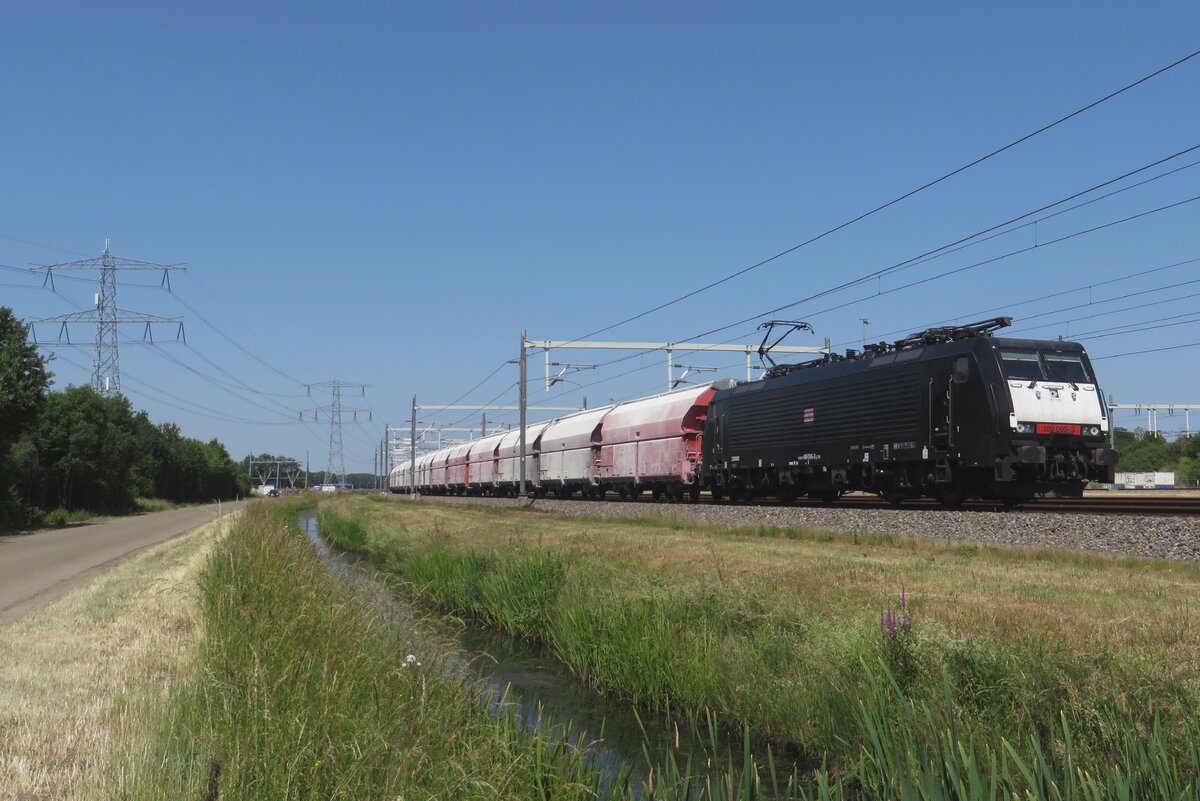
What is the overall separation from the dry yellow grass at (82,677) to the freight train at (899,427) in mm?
16963

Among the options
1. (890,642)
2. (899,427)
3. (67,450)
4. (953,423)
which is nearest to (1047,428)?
(953,423)

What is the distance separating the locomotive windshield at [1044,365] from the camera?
2269cm

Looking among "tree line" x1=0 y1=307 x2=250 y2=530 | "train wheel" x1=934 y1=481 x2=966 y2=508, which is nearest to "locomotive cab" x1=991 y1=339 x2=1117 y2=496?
"train wheel" x1=934 y1=481 x2=966 y2=508

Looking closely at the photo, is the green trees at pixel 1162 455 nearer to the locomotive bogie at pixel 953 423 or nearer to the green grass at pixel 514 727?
the locomotive bogie at pixel 953 423

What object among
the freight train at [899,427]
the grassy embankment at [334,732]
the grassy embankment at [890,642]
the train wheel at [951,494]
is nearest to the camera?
the grassy embankment at [334,732]

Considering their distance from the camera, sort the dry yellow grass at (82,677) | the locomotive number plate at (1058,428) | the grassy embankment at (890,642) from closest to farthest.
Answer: the grassy embankment at (890,642) → the dry yellow grass at (82,677) → the locomotive number plate at (1058,428)

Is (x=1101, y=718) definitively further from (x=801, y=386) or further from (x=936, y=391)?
(x=801, y=386)

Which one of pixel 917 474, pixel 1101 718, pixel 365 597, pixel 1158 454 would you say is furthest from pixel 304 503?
pixel 1158 454

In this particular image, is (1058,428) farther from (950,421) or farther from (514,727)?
(514,727)

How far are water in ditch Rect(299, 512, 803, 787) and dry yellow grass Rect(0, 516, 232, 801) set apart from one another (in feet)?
6.56

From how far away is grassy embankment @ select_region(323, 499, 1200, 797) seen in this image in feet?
17.5

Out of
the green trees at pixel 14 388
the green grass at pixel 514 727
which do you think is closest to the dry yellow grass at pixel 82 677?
the green grass at pixel 514 727

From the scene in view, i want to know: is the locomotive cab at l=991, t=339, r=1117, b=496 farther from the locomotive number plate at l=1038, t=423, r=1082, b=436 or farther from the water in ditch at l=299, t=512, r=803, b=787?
the water in ditch at l=299, t=512, r=803, b=787

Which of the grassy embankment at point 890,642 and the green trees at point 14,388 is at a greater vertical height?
the green trees at point 14,388
